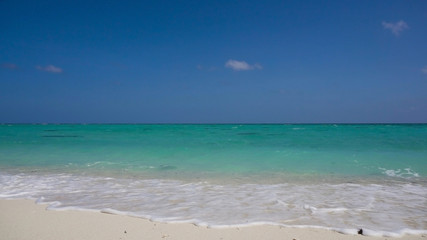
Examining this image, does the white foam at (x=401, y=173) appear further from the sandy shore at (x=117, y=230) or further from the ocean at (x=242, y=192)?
the sandy shore at (x=117, y=230)

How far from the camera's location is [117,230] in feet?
10.7

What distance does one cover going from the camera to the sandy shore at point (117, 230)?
309 cm

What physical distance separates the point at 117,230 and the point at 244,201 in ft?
7.24

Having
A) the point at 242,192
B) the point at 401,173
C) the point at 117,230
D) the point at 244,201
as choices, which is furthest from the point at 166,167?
the point at 401,173

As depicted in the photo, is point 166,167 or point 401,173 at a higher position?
point 401,173

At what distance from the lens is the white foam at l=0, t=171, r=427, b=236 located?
360 centimetres

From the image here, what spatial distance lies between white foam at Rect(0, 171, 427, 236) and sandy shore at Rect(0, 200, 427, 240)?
17cm

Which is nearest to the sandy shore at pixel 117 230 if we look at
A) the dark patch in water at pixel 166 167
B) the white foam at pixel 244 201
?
the white foam at pixel 244 201

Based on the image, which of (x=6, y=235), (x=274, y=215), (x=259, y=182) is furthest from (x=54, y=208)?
(x=259, y=182)

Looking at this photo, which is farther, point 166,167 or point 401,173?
point 166,167

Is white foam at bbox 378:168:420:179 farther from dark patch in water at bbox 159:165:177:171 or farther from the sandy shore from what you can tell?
dark patch in water at bbox 159:165:177:171

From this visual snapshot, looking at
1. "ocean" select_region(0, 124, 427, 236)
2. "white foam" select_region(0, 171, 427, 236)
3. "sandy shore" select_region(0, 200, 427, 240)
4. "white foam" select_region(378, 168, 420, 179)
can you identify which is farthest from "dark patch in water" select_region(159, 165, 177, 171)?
"white foam" select_region(378, 168, 420, 179)

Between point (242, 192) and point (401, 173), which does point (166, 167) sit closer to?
point (242, 192)

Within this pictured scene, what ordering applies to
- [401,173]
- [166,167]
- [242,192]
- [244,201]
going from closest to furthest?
[244,201], [242,192], [401,173], [166,167]
